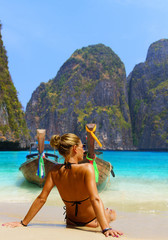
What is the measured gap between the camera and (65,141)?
261 cm

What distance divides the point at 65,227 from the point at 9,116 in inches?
1873

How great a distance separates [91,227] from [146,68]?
131 metres

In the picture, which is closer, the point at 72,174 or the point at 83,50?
the point at 72,174

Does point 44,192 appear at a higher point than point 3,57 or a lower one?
lower

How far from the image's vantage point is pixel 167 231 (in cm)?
377

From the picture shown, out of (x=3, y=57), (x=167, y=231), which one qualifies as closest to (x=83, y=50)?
(x=3, y=57)

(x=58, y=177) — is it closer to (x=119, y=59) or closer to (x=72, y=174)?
(x=72, y=174)

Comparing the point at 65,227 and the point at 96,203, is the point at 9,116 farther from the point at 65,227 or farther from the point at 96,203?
the point at 96,203

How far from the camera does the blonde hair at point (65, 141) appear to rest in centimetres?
261

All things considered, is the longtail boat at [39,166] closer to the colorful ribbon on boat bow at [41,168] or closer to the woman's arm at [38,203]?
the colorful ribbon on boat bow at [41,168]

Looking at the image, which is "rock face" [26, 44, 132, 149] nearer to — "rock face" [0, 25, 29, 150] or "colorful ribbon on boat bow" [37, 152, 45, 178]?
"rock face" [0, 25, 29, 150]

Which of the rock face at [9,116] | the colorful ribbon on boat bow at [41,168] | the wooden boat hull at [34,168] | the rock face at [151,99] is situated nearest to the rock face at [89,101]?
the rock face at [151,99]

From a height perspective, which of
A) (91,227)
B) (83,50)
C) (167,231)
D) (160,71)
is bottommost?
(167,231)

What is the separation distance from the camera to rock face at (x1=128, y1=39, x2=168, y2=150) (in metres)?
107
